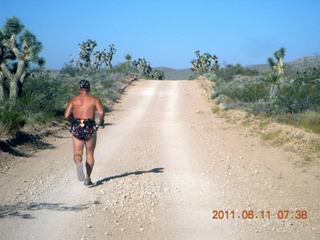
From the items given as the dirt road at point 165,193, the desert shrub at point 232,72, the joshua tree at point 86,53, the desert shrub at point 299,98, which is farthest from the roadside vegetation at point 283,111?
the joshua tree at point 86,53

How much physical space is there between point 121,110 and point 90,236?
56.8 ft

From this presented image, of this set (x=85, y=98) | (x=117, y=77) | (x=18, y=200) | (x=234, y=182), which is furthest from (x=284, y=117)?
(x=117, y=77)

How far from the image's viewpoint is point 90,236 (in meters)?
4.94

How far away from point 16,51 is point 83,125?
34.0 ft

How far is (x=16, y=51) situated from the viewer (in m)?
16.0

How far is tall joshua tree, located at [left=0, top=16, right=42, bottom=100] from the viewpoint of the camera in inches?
617

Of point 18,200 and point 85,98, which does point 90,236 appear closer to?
point 18,200

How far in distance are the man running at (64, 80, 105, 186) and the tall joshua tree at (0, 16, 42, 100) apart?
9.20 m

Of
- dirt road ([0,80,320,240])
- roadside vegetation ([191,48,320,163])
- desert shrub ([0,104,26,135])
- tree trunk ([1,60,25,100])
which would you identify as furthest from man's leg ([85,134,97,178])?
tree trunk ([1,60,25,100])

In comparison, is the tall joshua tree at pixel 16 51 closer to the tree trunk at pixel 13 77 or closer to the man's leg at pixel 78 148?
the tree trunk at pixel 13 77

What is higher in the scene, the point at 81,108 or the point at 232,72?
the point at 232,72

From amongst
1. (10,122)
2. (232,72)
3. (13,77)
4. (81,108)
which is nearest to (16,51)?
(13,77)

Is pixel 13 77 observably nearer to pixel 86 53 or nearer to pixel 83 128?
pixel 83 128

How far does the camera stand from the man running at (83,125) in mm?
7023
